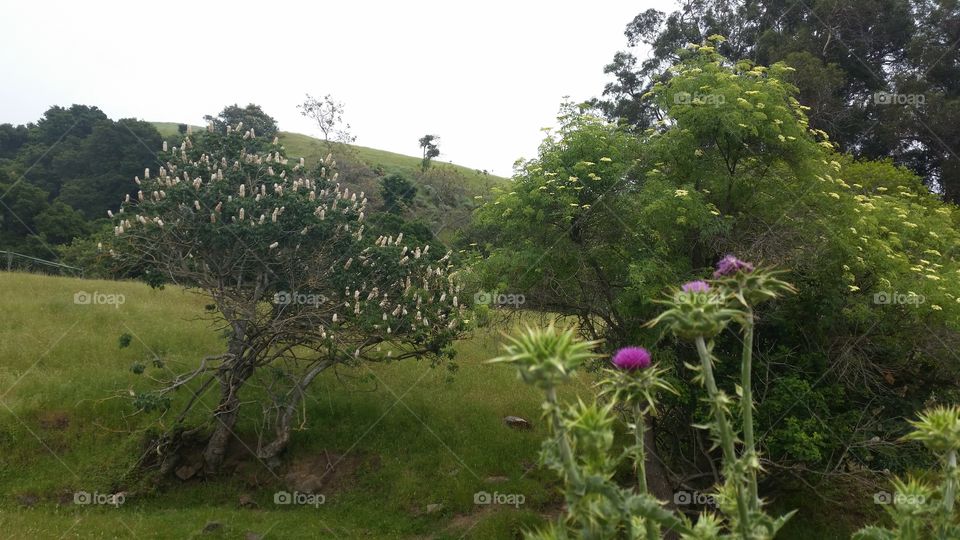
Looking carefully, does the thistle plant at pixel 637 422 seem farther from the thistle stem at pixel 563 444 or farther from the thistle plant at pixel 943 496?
the thistle plant at pixel 943 496

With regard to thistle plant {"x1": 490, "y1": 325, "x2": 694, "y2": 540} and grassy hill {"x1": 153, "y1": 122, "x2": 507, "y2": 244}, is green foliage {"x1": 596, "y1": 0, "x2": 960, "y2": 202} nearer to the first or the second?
grassy hill {"x1": 153, "y1": 122, "x2": 507, "y2": 244}

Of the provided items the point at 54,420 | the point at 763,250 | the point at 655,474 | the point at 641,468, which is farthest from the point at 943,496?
the point at 54,420

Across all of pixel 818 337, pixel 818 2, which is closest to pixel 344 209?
pixel 818 337

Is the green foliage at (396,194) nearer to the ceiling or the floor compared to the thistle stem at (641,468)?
nearer to the ceiling

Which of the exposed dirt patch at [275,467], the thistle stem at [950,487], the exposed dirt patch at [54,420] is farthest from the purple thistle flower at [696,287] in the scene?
the exposed dirt patch at [54,420]

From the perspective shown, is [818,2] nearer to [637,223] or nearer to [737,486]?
[637,223]

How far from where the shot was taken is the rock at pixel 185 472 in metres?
16.3

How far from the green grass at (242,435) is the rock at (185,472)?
31 centimetres

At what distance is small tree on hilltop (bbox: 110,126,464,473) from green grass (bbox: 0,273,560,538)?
166 centimetres

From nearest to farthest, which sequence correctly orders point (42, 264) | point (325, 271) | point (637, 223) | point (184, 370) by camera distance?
point (637, 223), point (325, 271), point (184, 370), point (42, 264)

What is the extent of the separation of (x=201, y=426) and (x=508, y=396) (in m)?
9.53

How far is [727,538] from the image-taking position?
3.19m

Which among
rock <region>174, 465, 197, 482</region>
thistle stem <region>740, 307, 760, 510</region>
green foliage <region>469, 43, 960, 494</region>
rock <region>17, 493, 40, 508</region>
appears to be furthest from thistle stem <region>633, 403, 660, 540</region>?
rock <region>17, 493, 40, 508</region>

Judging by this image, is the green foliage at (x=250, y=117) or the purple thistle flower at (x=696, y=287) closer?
the purple thistle flower at (x=696, y=287)
